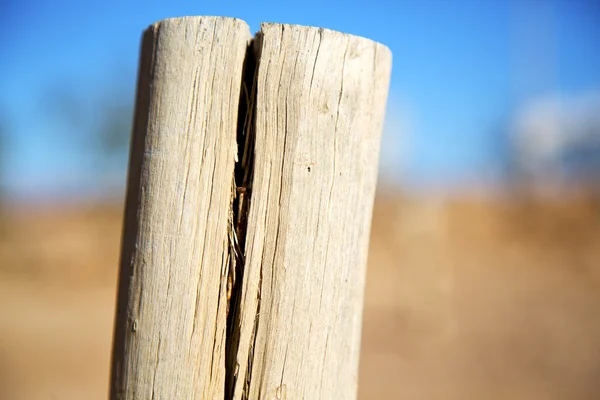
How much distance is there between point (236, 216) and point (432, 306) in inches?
387

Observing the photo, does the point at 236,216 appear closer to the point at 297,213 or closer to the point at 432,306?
the point at 297,213

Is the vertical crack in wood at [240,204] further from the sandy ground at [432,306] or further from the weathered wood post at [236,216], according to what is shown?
the sandy ground at [432,306]

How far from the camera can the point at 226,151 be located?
1338 millimetres

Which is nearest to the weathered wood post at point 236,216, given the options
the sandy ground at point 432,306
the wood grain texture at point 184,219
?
the wood grain texture at point 184,219

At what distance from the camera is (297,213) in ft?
4.39

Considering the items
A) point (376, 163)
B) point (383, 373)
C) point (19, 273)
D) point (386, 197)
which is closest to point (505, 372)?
point (383, 373)

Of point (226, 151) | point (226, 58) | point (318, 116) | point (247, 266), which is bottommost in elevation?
point (247, 266)

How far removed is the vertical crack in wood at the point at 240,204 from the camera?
53.2 inches

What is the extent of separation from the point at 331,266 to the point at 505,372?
22.2 feet

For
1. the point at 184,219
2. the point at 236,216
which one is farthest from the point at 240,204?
the point at 184,219

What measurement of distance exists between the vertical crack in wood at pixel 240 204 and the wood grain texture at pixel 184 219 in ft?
0.07

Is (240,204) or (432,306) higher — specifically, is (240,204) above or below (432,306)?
above

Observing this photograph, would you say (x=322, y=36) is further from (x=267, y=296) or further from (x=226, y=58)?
(x=267, y=296)

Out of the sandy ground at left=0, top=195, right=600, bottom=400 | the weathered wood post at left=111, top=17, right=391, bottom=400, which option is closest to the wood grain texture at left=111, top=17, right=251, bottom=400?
the weathered wood post at left=111, top=17, right=391, bottom=400
